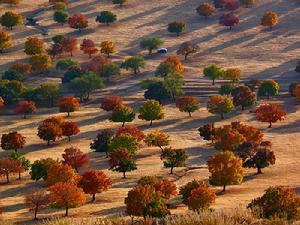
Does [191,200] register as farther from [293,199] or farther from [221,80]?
[221,80]

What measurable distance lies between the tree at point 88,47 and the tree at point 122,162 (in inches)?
3081

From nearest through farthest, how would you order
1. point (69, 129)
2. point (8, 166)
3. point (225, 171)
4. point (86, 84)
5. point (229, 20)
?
point (225, 171), point (8, 166), point (69, 129), point (86, 84), point (229, 20)

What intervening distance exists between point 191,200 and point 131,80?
89.9 m

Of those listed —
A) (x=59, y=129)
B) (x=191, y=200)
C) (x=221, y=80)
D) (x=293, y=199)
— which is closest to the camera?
(x=293, y=199)

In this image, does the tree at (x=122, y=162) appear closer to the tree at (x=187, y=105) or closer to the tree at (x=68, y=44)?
the tree at (x=187, y=105)

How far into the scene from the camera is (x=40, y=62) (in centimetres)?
14738

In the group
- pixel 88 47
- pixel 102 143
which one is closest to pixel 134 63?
pixel 88 47

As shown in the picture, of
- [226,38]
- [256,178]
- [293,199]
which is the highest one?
[226,38]

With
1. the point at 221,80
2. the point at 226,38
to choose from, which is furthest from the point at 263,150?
the point at 226,38

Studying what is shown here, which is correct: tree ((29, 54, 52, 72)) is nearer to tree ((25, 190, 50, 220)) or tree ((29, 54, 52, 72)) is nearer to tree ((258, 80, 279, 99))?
tree ((258, 80, 279, 99))

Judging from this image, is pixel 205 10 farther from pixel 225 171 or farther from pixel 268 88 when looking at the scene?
pixel 225 171

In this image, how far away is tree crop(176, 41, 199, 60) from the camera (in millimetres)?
157250

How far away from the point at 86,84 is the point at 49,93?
9049 mm

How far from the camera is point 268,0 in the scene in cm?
19638
